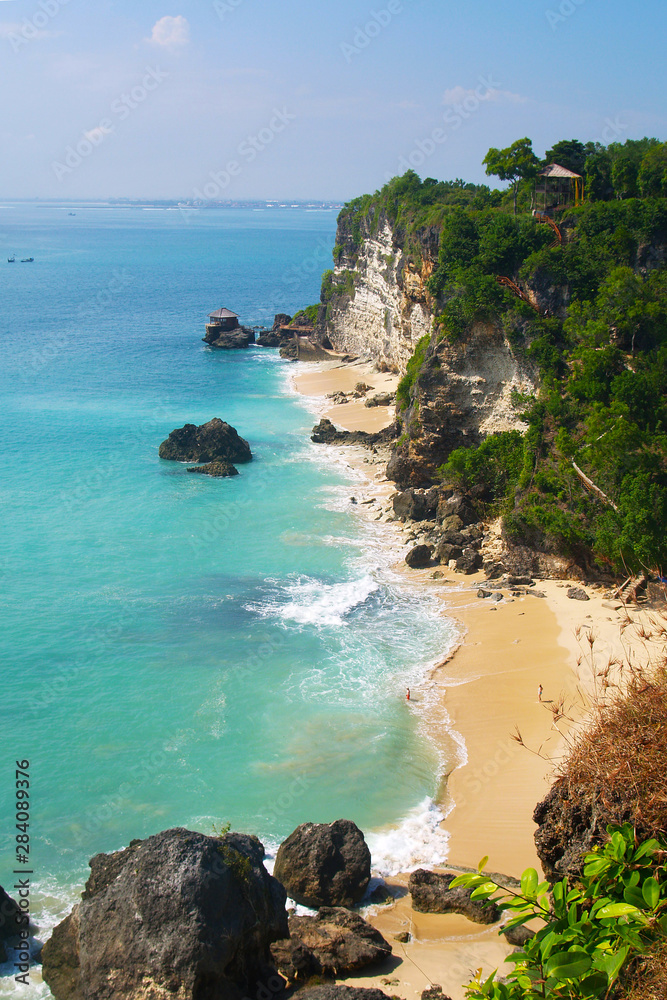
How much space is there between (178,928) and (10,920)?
5.13 meters

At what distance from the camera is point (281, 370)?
2437 inches

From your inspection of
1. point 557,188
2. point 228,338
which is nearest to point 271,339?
point 228,338

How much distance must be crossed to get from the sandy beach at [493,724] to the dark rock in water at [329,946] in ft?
0.98

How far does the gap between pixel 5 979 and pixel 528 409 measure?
24.1 metres

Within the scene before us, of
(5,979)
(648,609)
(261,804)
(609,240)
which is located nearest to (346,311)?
(609,240)

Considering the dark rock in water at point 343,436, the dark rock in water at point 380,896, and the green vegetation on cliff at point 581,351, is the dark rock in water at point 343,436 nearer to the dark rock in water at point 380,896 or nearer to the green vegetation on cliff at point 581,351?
the green vegetation on cliff at point 581,351

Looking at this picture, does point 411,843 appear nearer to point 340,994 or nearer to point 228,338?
point 340,994

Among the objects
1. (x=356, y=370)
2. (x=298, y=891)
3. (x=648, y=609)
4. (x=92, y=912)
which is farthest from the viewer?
(x=356, y=370)

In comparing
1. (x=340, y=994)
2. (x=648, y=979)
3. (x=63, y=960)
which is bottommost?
(x=63, y=960)

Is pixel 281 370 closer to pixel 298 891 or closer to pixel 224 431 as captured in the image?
pixel 224 431

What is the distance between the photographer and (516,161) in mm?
38594

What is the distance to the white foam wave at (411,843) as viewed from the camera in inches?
585

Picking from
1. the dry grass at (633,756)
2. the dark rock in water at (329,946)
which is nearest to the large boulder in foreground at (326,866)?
the dark rock in water at (329,946)

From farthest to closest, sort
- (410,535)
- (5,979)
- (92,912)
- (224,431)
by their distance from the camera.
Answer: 1. (224,431)
2. (410,535)
3. (5,979)
4. (92,912)
